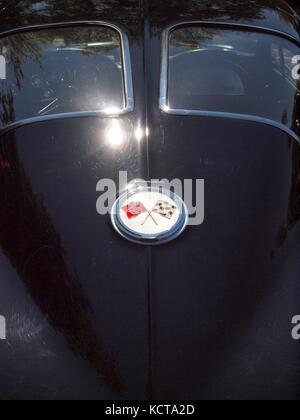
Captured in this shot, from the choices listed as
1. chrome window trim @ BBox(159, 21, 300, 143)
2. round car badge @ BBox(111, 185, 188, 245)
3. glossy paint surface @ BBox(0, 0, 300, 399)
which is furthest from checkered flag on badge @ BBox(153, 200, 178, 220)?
chrome window trim @ BBox(159, 21, 300, 143)

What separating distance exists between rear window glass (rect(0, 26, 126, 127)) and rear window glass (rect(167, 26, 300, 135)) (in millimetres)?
291

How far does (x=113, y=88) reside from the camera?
2.88 m

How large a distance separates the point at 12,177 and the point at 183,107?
82 centimetres

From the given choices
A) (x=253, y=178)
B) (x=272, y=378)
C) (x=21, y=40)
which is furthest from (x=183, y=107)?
(x=272, y=378)

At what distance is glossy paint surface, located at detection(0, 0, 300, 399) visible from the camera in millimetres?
2059

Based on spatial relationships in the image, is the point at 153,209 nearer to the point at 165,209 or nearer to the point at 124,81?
the point at 165,209

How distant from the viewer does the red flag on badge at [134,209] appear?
2.35 meters

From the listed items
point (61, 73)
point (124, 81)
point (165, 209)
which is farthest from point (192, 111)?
point (61, 73)

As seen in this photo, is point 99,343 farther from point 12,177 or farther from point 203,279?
point 12,177

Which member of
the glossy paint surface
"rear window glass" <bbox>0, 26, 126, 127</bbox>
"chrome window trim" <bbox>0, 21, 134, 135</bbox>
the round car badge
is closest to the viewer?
the glossy paint surface

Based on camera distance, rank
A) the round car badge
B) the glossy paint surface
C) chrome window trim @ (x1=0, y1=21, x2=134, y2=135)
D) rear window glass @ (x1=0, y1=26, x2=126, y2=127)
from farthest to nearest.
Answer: rear window glass @ (x1=0, y1=26, x2=126, y2=127), chrome window trim @ (x1=0, y1=21, x2=134, y2=135), the round car badge, the glossy paint surface

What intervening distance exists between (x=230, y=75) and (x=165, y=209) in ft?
3.64

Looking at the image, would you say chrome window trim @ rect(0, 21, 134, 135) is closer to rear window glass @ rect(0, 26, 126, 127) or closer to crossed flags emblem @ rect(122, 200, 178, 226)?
rear window glass @ rect(0, 26, 126, 127)

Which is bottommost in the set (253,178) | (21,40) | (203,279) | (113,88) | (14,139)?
(203,279)
